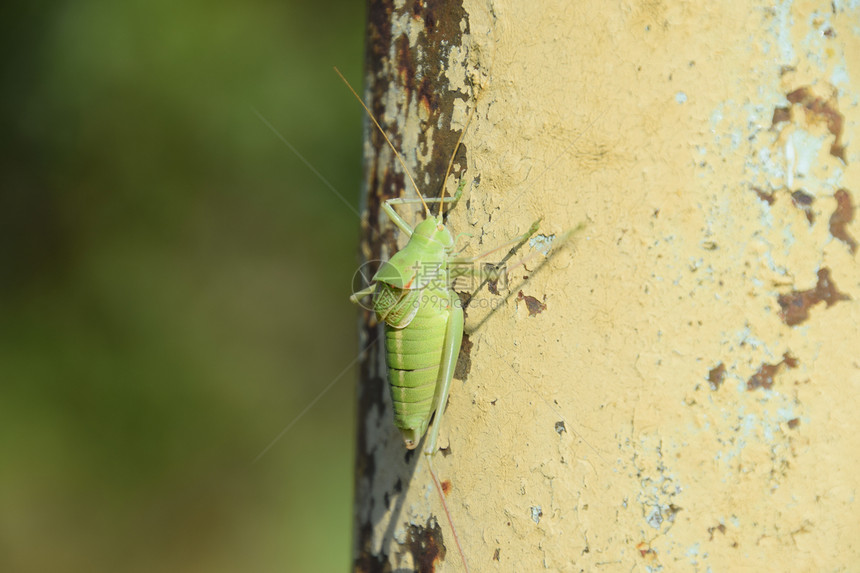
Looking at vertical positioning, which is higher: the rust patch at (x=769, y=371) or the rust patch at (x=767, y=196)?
the rust patch at (x=767, y=196)

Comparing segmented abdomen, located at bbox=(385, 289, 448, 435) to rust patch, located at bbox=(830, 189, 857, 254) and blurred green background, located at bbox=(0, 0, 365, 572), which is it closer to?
rust patch, located at bbox=(830, 189, 857, 254)

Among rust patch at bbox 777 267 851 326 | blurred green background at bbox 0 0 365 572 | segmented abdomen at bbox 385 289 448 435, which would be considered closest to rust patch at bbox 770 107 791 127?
rust patch at bbox 777 267 851 326

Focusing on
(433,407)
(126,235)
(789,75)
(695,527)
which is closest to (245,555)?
(126,235)

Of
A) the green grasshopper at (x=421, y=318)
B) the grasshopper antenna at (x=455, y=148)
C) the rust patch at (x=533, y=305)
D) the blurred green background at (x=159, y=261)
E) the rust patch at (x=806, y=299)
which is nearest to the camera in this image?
the rust patch at (x=806, y=299)

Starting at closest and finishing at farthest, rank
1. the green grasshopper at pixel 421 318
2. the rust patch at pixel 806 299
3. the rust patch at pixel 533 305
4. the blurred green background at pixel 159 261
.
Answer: the rust patch at pixel 806 299 → the rust patch at pixel 533 305 → the green grasshopper at pixel 421 318 → the blurred green background at pixel 159 261

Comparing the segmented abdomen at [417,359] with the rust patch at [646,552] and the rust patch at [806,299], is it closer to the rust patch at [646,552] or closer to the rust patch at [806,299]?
the rust patch at [646,552]

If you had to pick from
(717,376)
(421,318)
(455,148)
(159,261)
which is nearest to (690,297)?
(717,376)

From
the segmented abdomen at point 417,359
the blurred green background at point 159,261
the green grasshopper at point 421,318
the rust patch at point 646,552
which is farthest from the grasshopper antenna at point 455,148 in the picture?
the blurred green background at point 159,261
